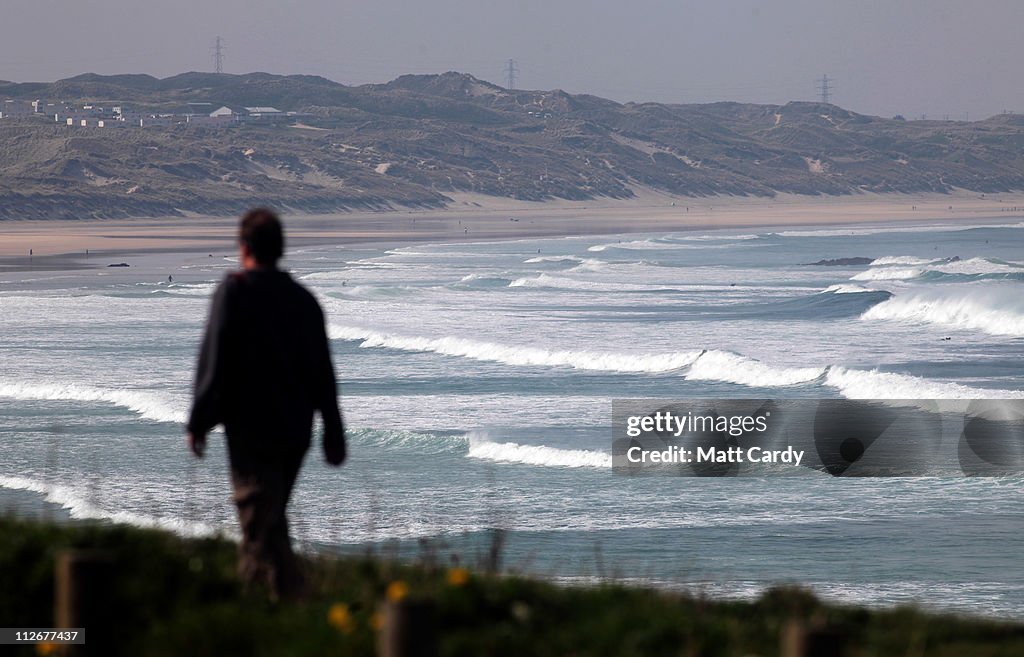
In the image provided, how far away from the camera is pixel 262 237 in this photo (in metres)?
5.20

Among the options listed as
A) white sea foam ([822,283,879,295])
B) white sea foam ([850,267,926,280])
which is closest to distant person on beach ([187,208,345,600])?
white sea foam ([822,283,879,295])

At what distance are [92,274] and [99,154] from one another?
79097 mm

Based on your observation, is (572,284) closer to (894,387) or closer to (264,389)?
(894,387)

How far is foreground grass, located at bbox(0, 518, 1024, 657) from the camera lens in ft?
15.2

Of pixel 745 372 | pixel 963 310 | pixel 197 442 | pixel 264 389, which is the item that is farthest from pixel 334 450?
pixel 963 310

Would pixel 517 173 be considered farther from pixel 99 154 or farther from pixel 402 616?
pixel 402 616

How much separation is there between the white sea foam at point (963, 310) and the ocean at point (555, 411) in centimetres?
14

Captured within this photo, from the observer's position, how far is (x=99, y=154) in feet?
405

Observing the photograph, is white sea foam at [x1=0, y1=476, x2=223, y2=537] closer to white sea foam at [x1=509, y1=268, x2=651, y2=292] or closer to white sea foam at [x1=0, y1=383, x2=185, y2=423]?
white sea foam at [x1=0, y1=383, x2=185, y2=423]

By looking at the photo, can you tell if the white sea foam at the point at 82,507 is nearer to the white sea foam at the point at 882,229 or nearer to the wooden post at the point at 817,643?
the wooden post at the point at 817,643

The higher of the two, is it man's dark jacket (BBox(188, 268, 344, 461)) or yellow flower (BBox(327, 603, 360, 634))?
man's dark jacket (BBox(188, 268, 344, 461))

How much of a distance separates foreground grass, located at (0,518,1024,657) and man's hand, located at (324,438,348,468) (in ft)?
1.58

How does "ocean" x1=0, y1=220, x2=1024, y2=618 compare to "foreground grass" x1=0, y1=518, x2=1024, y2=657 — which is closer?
"foreground grass" x1=0, y1=518, x2=1024, y2=657

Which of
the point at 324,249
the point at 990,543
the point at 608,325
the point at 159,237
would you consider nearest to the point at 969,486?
the point at 990,543
